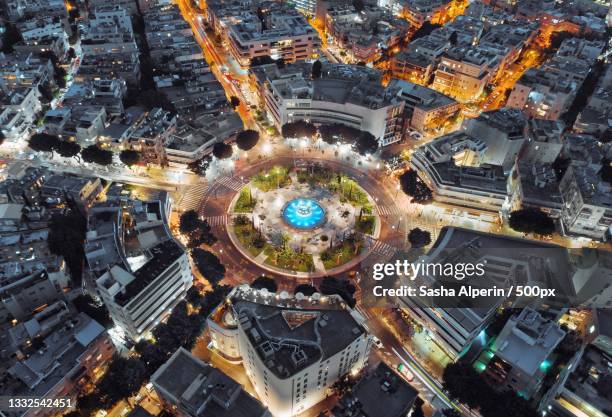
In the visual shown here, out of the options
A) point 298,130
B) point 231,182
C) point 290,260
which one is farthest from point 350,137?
point 290,260

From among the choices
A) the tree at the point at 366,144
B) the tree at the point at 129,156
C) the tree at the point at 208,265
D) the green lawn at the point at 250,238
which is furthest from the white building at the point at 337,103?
the tree at the point at 208,265

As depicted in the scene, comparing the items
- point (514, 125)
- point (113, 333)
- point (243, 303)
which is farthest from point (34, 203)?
point (514, 125)

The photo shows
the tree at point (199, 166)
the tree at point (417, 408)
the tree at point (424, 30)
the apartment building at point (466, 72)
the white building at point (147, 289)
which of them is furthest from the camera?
the tree at point (424, 30)

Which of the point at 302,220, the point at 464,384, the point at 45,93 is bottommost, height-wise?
the point at 302,220

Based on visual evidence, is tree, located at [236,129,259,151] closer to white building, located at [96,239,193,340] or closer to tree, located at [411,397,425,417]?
white building, located at [96,239,193,340]

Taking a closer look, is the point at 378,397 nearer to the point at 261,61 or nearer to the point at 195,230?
the point at 195,230

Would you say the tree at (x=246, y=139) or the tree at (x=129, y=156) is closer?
the tree at (x=129, y=156)

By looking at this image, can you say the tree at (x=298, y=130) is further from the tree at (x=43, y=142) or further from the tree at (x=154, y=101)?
the tree at (x=43, y=142)

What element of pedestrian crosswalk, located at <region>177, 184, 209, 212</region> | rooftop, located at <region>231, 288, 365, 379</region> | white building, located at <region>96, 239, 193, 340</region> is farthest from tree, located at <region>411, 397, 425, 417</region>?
pedestrian crosswalk, located at <region>177, 184, 209, 212</region>
